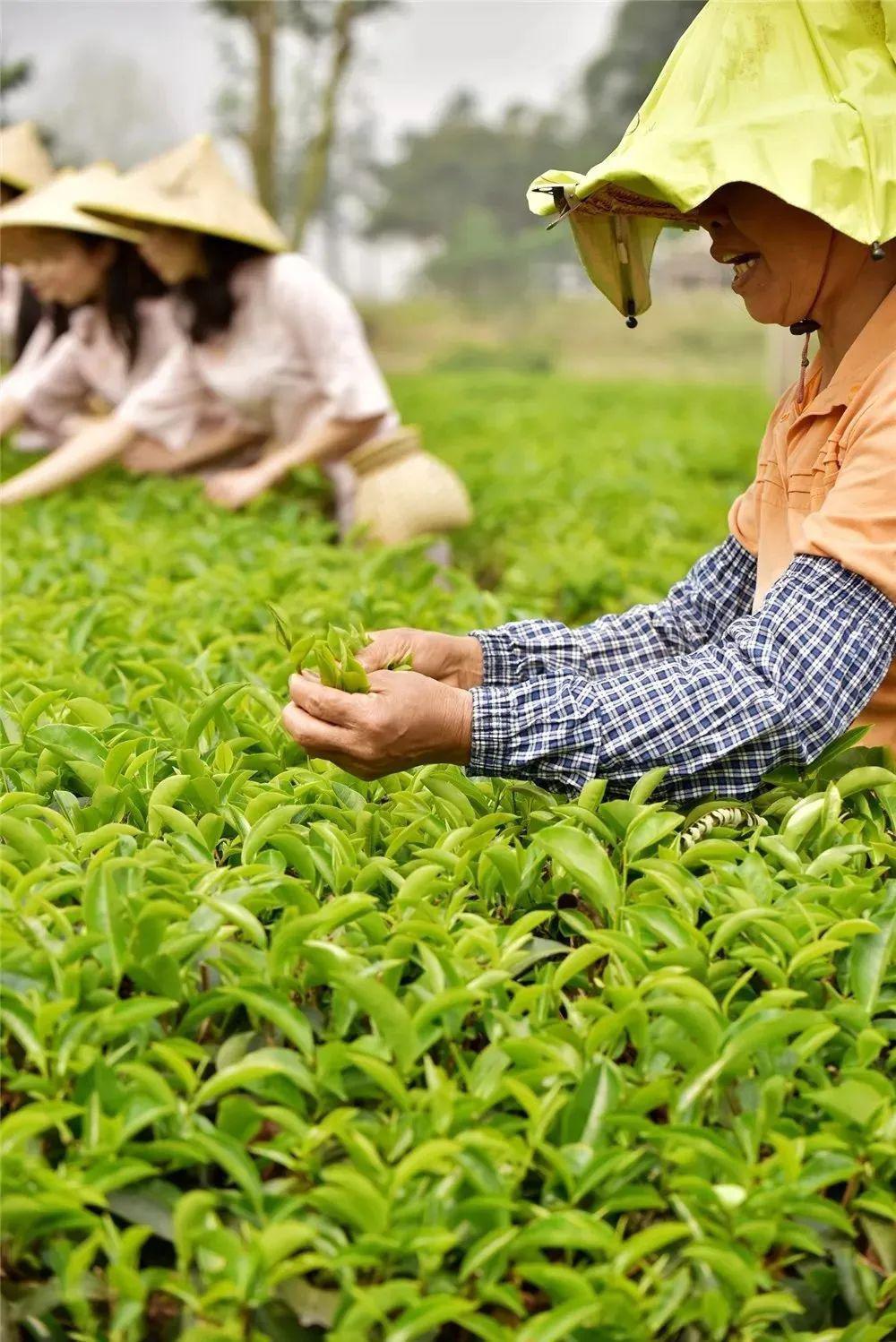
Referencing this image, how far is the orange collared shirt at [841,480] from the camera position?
62.4 inches

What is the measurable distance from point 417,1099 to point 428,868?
302mm

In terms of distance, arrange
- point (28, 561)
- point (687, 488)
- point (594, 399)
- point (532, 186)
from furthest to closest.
A: point (594, 399), point (687, 488), point (28, 561), point (532, 186)

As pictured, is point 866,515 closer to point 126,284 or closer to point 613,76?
point 126,284

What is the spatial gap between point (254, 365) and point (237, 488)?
60cm

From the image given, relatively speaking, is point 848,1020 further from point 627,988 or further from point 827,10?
point 827,10

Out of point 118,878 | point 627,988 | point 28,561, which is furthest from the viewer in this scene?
point 28,561

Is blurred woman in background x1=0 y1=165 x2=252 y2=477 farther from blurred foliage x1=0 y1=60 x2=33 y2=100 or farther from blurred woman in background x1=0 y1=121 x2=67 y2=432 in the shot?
blurred foliage x1=0 y1=60 x2=33 y2=100

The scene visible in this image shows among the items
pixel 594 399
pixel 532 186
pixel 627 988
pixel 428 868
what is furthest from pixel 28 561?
pixel 594 399

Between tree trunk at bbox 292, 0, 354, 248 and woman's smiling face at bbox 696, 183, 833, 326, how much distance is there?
Answer: 14159mm

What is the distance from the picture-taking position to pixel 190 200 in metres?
4.55

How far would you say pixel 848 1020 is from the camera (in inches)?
53.4

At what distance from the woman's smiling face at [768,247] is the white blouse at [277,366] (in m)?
2.86

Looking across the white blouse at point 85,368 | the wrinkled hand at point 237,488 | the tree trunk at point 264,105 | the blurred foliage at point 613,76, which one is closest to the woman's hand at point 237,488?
the wrinkled hand at point 237,488

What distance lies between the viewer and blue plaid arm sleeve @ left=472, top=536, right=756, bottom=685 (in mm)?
1981
